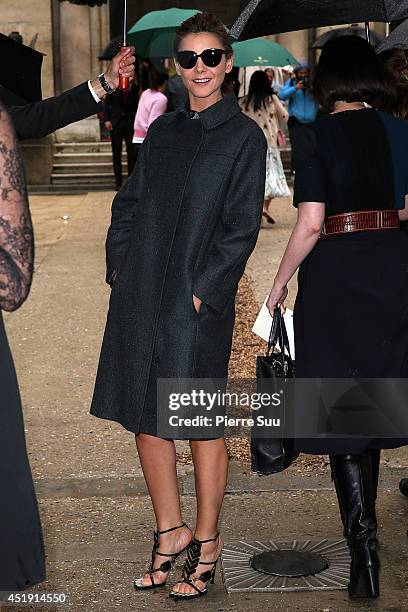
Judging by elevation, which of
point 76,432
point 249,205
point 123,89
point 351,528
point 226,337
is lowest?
point 76,432

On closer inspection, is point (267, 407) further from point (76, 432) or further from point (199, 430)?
point (76, 432)

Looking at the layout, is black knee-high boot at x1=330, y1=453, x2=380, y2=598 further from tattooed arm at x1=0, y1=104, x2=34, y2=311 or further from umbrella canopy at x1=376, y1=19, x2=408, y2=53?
umbrella canopy at x1=376, y1=19, x2=408, y2=53

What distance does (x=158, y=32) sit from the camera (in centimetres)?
1420

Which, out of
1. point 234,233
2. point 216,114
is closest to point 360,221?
point 234,233

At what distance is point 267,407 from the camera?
4.43 meters

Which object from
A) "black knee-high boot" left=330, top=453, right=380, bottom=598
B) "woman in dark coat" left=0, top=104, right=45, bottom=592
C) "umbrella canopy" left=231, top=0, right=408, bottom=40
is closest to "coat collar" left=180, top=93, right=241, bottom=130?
"umbrella canopy" left=231, top=0, right=408, bottom=40

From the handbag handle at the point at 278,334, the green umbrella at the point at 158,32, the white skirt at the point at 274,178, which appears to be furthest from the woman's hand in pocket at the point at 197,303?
the white skirt at the point at 274,178

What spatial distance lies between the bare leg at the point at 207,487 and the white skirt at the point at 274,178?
1003 centimetres

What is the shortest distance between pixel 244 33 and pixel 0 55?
996mm

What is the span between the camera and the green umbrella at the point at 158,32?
1350cm

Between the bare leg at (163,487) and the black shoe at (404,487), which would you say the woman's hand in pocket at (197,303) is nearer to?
the bare leg at (163,487)

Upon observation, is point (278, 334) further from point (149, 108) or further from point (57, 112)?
point (149, 108)

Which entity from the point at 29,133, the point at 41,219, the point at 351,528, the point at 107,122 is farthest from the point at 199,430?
the point at 107,122

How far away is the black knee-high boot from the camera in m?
4.28
